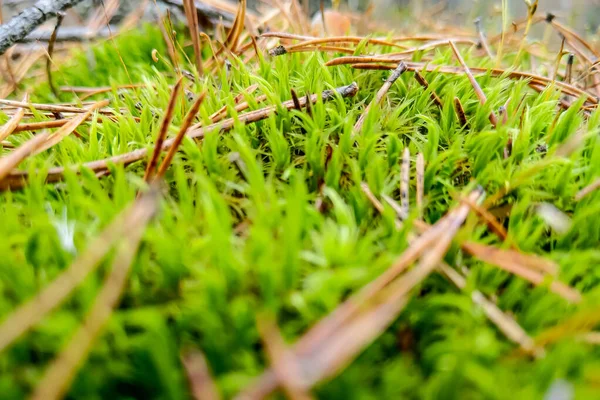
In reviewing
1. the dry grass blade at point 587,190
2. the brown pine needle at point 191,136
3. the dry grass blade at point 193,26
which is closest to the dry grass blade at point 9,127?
the brown pine needle at point 191,136

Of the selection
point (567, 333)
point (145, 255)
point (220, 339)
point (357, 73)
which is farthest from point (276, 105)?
point (567, 333)

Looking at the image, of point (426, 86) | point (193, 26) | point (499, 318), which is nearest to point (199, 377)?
point (499, 318)

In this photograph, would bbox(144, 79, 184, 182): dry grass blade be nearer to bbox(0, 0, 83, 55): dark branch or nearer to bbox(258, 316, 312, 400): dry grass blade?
bbox(258, 316, 312, 400): dry grass blade

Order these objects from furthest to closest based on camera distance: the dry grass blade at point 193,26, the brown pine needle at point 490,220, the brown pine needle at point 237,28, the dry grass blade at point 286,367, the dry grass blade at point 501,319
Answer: the brown pine needle at point 237,28 → the dry grass blade at point 193,26 → the brown pine needle at point 490,220 → the dry grass blade at point 501,319 → the dry grass blade at point 286,367

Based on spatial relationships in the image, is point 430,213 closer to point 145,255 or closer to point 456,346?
point 456,346

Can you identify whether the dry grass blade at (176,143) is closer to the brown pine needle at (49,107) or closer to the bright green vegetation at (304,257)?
the bright green vegetation at (304,257)
